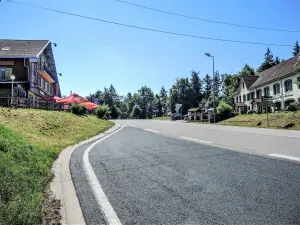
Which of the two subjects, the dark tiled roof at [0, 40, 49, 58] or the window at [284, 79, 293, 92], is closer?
the dark tiled roof at [0, 40, 49, 58]

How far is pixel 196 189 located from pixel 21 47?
37.3 metres

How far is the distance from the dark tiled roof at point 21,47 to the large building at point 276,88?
27.4 metres

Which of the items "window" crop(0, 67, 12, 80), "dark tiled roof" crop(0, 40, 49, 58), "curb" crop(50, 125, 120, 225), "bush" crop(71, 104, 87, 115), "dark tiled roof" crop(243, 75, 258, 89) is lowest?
"curb" crop(50, 125, 120, 225)

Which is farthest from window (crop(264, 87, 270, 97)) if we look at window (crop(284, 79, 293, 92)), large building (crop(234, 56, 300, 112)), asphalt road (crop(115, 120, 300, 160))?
asphalt road (crop(115, 120, 300, 160))

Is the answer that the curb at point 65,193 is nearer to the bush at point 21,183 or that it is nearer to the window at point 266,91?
the bush at point 21,183

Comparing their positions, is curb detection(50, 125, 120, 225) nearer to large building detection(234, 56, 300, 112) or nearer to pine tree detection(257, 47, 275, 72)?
large building detection(234, 56, 300, 112)

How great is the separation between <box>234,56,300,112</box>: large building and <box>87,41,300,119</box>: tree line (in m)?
8.11

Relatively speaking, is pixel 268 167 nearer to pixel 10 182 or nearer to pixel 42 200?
pixel 42 200

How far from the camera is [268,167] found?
7.14 meters

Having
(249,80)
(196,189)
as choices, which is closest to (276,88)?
(249,80)

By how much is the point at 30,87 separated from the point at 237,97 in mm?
48268

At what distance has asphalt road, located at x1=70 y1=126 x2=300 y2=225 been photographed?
422 centimetres

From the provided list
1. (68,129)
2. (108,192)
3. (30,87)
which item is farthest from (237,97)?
(108,192)

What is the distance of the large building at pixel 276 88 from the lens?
43750 mm
